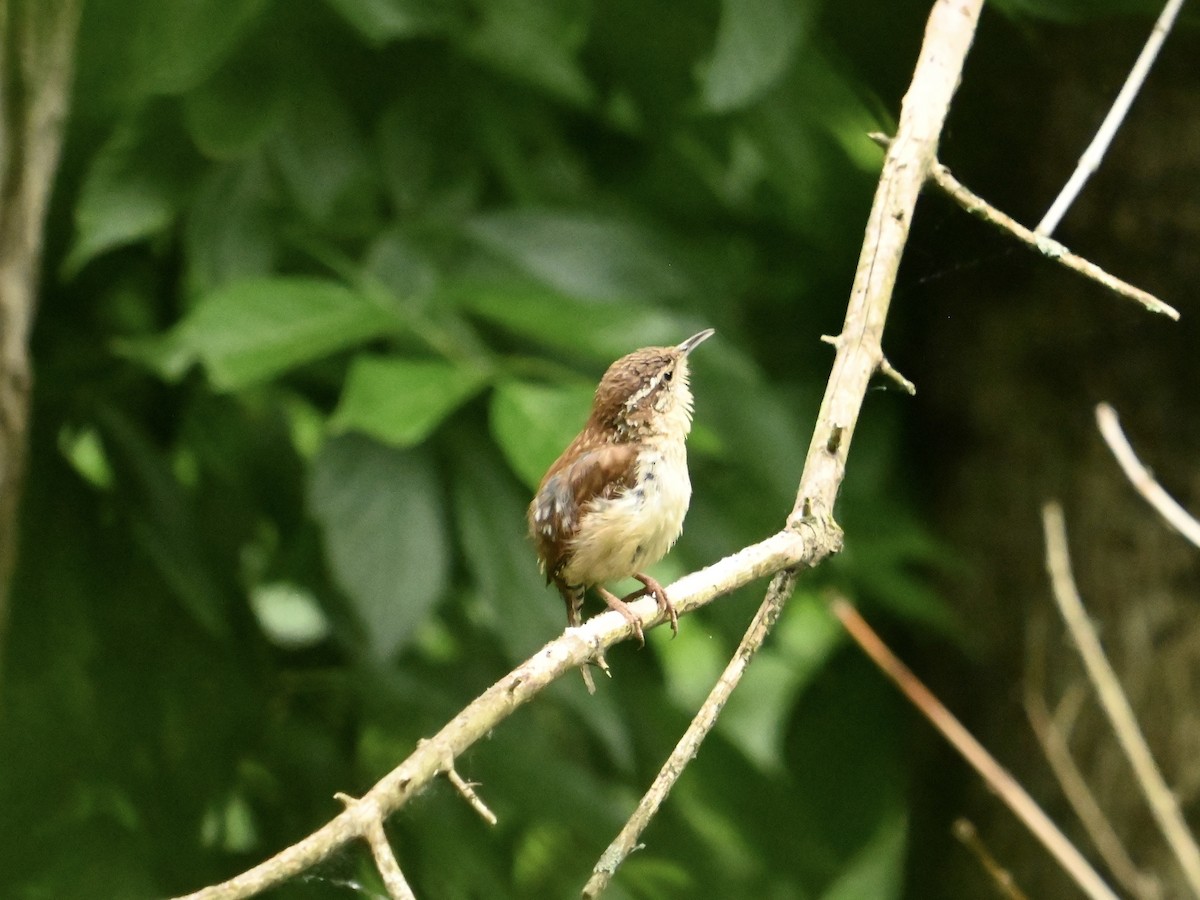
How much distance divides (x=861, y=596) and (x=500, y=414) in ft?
4.71

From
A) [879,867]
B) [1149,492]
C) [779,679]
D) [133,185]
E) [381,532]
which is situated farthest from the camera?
[779,679]

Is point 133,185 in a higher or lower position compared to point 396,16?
lower

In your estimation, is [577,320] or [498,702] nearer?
[498,702]

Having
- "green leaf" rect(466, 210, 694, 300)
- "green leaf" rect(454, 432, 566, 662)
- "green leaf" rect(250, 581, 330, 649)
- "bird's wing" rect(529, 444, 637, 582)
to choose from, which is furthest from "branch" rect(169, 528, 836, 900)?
"green leaf" rect(250, 581, 330, 649)

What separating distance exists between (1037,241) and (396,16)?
4.41 feet

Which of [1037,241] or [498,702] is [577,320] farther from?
[498,702]

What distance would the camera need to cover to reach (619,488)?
2295 mm

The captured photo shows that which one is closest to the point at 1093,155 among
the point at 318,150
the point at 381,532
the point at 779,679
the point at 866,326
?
the point at 866,326

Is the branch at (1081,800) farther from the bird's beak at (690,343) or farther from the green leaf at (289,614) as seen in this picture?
the green leaf at (289,614)

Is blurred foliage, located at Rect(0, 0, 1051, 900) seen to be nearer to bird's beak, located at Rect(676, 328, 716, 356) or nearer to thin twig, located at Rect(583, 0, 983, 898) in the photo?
bird's beak, located at Rect(676, 328, 716, 356)

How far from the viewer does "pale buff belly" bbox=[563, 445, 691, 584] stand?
7.28 feet

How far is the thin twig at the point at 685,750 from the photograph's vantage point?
140 cm

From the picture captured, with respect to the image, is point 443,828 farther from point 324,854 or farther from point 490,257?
point 324,854

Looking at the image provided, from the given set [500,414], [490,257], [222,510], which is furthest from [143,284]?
[500,414]
